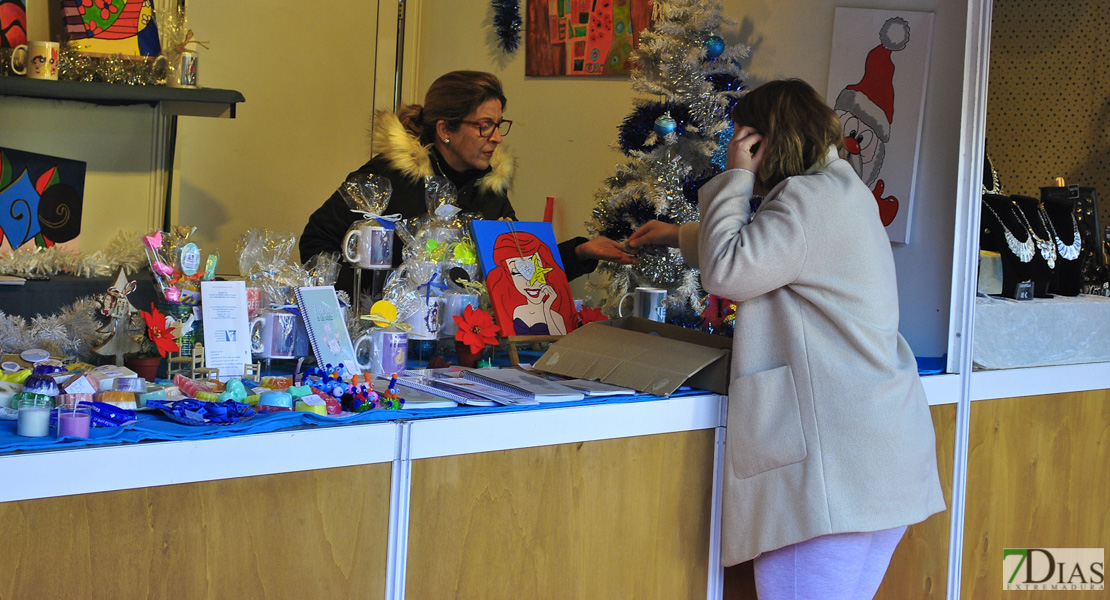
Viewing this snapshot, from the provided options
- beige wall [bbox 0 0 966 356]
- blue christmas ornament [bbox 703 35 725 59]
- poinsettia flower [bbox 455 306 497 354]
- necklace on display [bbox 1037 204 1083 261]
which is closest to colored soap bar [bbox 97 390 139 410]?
poinsettia flower [bbox 455 306 497 354]

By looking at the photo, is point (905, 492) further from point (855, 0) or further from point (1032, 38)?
point (1032, 38)

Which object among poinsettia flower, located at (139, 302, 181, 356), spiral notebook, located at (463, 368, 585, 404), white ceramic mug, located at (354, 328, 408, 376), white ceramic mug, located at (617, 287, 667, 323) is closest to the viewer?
poinsettia flower, located at (139, 302, 181, 356)

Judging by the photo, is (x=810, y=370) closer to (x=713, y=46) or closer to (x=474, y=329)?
(x=474, y=329)

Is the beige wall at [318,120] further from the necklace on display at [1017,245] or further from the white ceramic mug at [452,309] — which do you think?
the white ceramic mug at [452,309]

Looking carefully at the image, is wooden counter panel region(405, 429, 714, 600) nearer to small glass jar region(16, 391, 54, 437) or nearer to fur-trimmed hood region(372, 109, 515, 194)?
small glass jar region(16, 391, 54, 437)

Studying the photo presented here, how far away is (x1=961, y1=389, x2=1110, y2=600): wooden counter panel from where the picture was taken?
2236mm

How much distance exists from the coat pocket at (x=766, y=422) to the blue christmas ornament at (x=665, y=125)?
749 mm

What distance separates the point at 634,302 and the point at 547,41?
6.28 ft

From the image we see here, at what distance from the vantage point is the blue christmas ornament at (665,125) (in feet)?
7.01

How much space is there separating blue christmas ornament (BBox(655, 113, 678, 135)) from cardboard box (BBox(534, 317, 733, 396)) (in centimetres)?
50

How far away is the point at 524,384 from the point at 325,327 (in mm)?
373

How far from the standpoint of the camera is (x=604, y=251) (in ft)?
7.16

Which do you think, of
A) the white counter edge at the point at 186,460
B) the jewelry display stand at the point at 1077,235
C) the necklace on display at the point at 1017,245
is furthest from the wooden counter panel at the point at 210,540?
the jewelry display stand at the point at 1077,235

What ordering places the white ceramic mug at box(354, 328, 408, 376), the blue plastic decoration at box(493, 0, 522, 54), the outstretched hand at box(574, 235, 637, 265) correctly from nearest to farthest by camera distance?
the white ceramic mug at box(354, 328, 408, 376) < the outstretched hand at box(574, 235, 637, 265) < the blue plastic decoration at box(493, 0, 522, 54)
